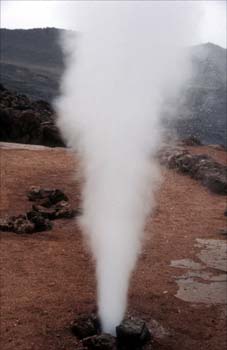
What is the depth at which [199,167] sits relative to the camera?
14.6 metres

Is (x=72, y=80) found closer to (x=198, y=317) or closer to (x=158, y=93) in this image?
(x=158, y=93)

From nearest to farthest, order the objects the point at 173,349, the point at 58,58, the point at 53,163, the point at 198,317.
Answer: the point at 173,349 → the point at 198,317 → the point at 53,163 → the point at 58,58

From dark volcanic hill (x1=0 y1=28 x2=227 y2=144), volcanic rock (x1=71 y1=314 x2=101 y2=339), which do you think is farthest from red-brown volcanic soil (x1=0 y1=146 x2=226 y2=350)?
dark volcanic hill (x1=0 y1=28 x2=227 y2=144)

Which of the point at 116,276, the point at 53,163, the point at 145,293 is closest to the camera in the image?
the point at 116,276

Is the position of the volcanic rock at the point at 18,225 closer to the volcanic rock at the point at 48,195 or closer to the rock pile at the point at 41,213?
the rock pile at the point at 41,213

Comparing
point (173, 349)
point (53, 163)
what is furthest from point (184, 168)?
point (173, 349)

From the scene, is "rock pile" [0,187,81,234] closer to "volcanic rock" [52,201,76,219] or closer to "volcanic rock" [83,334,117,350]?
"volcanic rock" [52,201,76,219]

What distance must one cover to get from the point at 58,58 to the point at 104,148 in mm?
81694

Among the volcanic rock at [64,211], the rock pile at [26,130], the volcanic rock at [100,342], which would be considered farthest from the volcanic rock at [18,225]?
the rock pile at [26,130]

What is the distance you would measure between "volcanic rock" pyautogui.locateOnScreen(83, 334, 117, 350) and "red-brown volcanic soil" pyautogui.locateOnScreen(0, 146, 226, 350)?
0.51 feet

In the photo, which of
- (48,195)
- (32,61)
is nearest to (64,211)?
(48,195)

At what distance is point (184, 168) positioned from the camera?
1503 centimetres

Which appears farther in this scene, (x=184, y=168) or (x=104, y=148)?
(x=184, y=168)

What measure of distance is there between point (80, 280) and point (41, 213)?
3.30 metres
